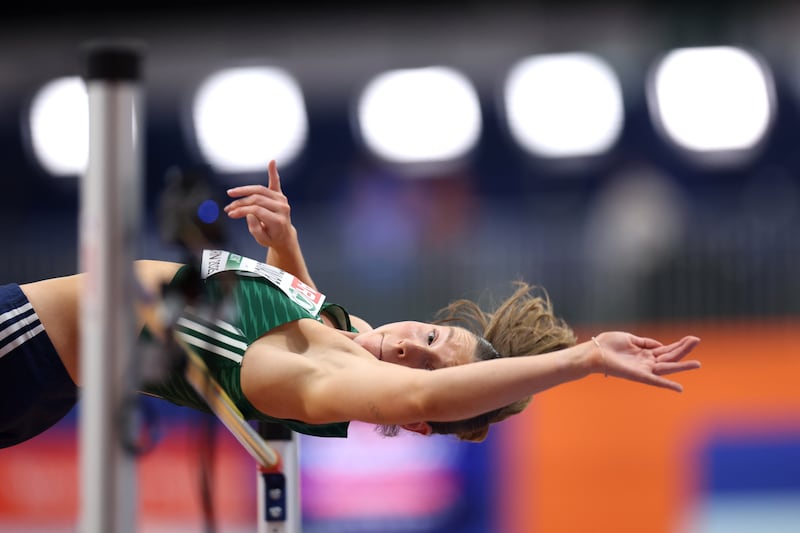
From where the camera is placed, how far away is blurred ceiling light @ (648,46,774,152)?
846 centimetres

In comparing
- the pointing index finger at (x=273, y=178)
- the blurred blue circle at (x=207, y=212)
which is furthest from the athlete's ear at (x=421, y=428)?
the blurred blue circle at (x=207, y=212)

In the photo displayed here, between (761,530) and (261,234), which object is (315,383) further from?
(761,530)

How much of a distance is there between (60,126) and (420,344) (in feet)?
25.9

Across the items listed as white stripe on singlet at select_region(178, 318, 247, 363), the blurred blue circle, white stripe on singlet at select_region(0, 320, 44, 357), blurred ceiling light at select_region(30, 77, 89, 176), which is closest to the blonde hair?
white stripe on singlet at select_region(178, 318, 247, 363)

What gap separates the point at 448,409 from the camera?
6.62 ft

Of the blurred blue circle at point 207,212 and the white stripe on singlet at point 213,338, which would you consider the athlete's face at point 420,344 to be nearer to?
the white stripe on singlet at point 213,338

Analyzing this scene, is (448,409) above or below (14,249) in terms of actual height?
below

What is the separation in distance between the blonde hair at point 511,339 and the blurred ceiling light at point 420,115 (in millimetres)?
6133

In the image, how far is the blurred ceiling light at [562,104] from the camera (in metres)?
8.62

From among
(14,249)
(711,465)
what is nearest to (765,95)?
(711,465)

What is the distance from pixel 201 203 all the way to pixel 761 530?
3.99 m

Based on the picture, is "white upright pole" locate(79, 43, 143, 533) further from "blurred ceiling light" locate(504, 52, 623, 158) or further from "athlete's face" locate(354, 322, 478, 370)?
"blurred ceiling light" locate(504, 52, 623, 158)

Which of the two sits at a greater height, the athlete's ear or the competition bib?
the competition bib

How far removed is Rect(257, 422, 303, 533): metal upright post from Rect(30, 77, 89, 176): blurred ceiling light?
7299mm
